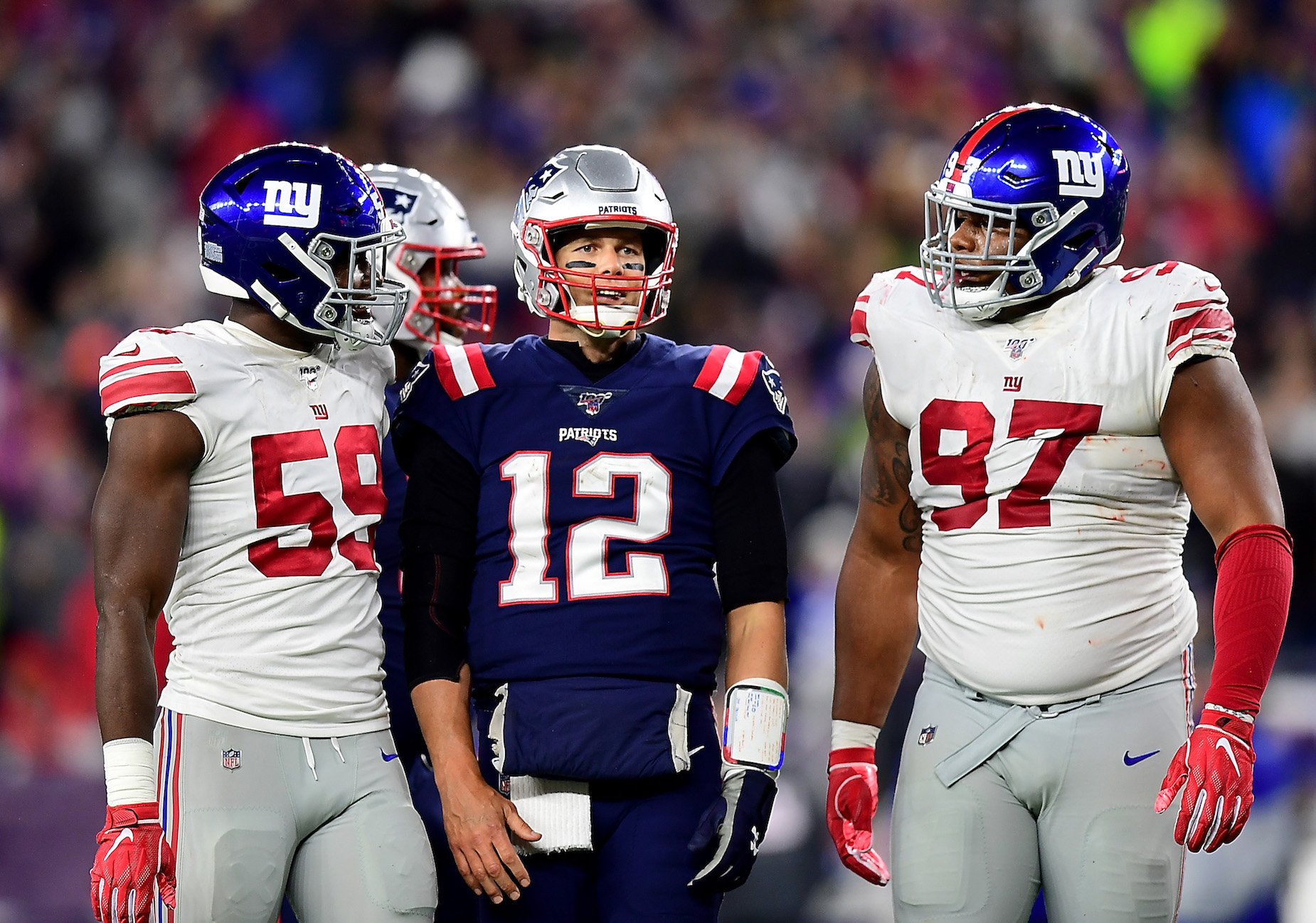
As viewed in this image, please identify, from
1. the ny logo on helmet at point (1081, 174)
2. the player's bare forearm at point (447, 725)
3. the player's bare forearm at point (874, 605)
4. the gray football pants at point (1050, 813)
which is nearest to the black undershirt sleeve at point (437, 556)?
the player's bare forearm at point (447, 725)

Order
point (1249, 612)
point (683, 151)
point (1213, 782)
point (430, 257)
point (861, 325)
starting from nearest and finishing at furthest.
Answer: point (1213, 782)
point (1249, 612)
point (861, 325)
point (430, 257)
point (683, 151)

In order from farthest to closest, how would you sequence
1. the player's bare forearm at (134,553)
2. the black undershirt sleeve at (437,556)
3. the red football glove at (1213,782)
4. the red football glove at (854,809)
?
the red football glove at (854,809) < the black undershirt sleeve at (437,556) < the player's bare forearm at (134,553) < the red football glove at (1213,782)

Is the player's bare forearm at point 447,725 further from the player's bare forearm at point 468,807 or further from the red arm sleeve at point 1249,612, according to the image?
the red arm sleeve at point 1249,612

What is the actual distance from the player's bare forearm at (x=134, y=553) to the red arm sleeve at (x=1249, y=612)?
1.76m

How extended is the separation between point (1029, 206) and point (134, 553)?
1696 mm

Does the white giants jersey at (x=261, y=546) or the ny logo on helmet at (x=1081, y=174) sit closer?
the white giants jersey at (x=261, y=546)

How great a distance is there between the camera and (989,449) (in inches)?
110

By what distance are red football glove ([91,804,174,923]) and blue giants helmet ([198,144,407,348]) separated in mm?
928

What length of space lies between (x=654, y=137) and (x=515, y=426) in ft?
17.5

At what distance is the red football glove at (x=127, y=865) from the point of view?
243 centimetres

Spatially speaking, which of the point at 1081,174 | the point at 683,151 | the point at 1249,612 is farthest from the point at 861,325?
the point at 683,151

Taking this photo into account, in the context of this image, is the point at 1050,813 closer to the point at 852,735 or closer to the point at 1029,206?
the point at 852,735

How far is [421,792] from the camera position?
127 inches

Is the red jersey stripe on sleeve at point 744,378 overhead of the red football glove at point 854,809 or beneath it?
overhead
